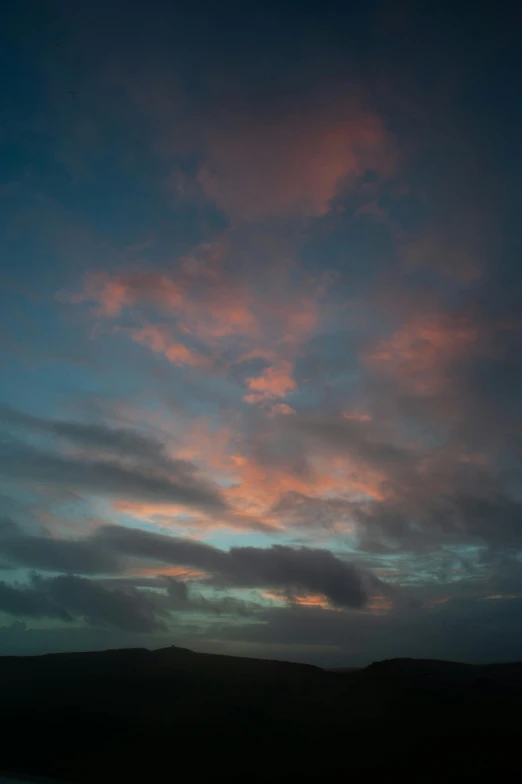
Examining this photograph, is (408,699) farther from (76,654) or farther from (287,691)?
(76,654)

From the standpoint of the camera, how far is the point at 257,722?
85.8m

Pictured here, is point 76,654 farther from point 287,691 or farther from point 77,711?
point 287,691

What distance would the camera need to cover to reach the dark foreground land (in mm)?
69812

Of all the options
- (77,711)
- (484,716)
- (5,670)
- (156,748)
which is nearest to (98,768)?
(156,748)

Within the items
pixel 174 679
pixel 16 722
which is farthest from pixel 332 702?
pixel 16 722

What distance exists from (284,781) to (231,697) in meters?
34.3

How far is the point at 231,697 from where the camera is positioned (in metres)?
98.4

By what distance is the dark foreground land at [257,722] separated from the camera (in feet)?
229

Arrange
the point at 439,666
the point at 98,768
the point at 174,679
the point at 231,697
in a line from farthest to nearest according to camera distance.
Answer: the point at 439,666 < the point at 174,679 < the point at 231,697 < the point at 98,768

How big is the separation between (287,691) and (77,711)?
136 feet

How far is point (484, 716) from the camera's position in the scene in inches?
3209

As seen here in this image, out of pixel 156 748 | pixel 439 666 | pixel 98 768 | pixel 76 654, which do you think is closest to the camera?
pixel 98 768

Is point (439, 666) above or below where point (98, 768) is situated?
above

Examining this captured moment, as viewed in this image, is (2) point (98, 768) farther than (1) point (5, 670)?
No
